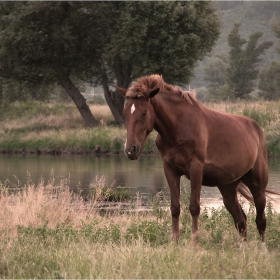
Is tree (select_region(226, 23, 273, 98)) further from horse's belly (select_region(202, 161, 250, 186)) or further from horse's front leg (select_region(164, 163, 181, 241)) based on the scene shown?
horse's front leg (select_region(164, 163, 181, 241))

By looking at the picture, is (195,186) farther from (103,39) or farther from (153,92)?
(103,39)

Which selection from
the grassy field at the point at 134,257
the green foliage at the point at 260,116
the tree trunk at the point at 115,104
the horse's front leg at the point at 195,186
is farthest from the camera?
Result: the tree trunk at the point at 115,104

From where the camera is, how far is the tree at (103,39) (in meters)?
36.6

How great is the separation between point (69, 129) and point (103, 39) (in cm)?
608

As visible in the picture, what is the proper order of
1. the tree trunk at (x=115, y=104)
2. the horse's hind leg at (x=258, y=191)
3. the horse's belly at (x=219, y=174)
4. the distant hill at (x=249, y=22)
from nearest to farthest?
the horse's belly at (x=219, y=174), the horse's hind leg at (x=258, y=191), the tree trunk at (x=115, y=104), the distant hill at (x=249, y=22)

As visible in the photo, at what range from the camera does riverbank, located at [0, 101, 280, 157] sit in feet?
99.1

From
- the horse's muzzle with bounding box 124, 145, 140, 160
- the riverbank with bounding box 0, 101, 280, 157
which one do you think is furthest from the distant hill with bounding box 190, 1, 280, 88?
the horse's muzzle with bounding box 124, 145, 140, 160

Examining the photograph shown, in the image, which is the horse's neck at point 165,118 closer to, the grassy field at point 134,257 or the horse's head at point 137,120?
the horse's head at point 137,120

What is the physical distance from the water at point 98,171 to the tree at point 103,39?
637cm

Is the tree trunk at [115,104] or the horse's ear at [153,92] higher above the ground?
the horse's ear at [153,92]

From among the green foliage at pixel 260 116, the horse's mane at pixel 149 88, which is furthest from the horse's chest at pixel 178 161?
the green foliage at pixel 260 116

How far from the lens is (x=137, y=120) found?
315 inches

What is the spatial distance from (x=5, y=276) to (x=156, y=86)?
2.95 metres

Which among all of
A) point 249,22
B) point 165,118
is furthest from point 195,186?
point 249,22
